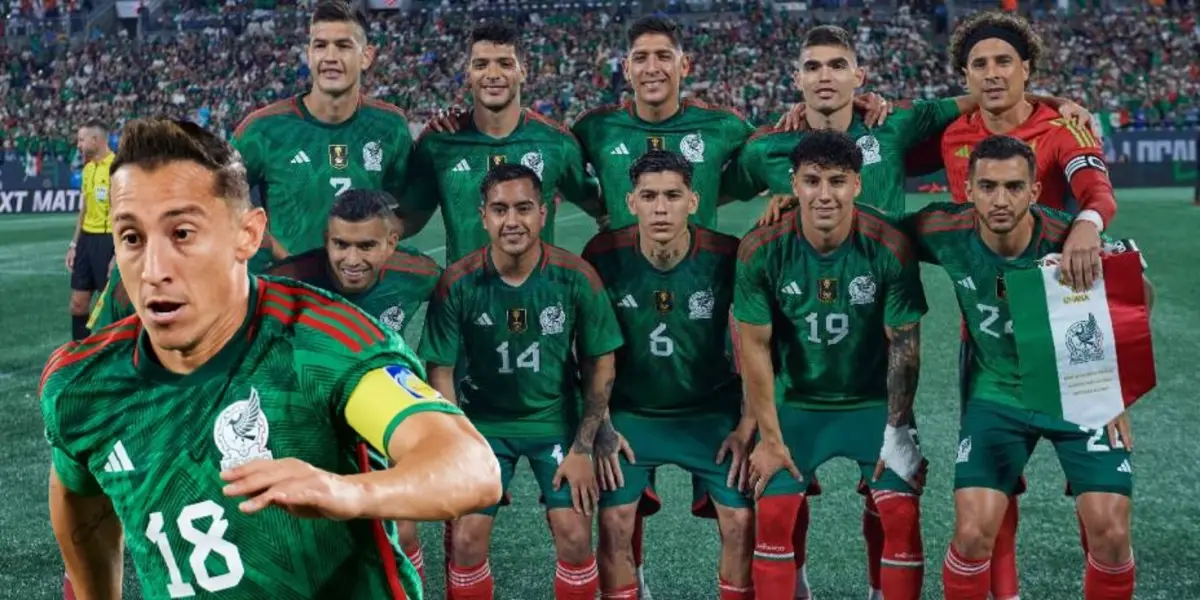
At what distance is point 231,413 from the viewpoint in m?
2.19

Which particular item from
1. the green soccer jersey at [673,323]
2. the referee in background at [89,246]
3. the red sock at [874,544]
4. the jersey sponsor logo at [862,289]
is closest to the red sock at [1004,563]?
the red sock at [874,544]

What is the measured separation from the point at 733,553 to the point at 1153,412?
468 centimetres

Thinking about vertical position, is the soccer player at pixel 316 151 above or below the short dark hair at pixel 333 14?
below

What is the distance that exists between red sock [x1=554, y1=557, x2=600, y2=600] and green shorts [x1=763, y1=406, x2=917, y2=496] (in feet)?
2.86

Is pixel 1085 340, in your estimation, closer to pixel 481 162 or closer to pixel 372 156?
pixel 481 162

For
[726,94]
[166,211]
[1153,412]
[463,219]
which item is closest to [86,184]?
[463,219]

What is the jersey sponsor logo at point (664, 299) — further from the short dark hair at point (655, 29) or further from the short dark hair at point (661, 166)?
the short dark hair at point (655, 29)

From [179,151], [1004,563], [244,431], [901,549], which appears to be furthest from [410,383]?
[1004,563]

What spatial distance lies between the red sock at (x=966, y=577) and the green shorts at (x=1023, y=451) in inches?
Answer: 10.2

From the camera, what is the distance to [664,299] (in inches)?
189

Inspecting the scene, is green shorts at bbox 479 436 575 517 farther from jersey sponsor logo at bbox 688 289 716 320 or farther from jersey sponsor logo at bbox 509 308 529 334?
jersey sponsor logo at bbox 688 289 716 320

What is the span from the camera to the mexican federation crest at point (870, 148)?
16.6ft

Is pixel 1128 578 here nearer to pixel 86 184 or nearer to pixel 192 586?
pixel 192 586

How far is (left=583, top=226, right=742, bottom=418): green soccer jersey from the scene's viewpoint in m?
4.80
